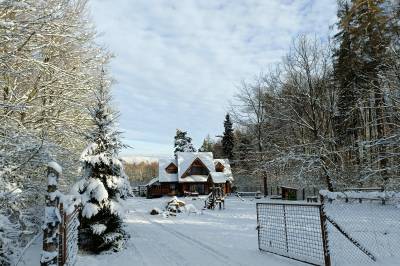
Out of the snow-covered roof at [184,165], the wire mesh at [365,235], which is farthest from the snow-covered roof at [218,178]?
the wire mesh at [365,235]

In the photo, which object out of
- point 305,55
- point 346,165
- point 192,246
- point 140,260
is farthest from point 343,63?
point 140,260

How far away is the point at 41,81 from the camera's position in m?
12.3

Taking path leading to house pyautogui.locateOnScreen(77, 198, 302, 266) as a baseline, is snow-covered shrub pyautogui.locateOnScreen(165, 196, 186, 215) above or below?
above

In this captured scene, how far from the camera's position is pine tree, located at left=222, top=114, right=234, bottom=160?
64.4 meters

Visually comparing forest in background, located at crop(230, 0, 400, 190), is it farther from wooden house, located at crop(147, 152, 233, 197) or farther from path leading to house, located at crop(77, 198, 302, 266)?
wooden house, located at crop(147, 152, 233, 197)

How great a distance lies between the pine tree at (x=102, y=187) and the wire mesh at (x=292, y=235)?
4726mm

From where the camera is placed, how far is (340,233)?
9.41 m

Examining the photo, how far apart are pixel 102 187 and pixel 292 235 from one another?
19.7ft

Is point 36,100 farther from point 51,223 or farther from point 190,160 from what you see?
point 190,160

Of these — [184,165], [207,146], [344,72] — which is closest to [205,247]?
[344,72]

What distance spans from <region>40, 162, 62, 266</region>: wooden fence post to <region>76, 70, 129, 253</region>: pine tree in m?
4.98

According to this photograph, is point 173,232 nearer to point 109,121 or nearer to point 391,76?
point 109,121

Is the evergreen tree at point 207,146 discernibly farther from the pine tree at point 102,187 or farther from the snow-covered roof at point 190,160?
the pine tree at point 102,187

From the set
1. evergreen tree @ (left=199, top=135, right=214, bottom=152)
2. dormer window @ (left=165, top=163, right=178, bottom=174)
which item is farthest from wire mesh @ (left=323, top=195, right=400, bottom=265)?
evergreen tree @ (left=199, top=135, right=214, bottom=152)
